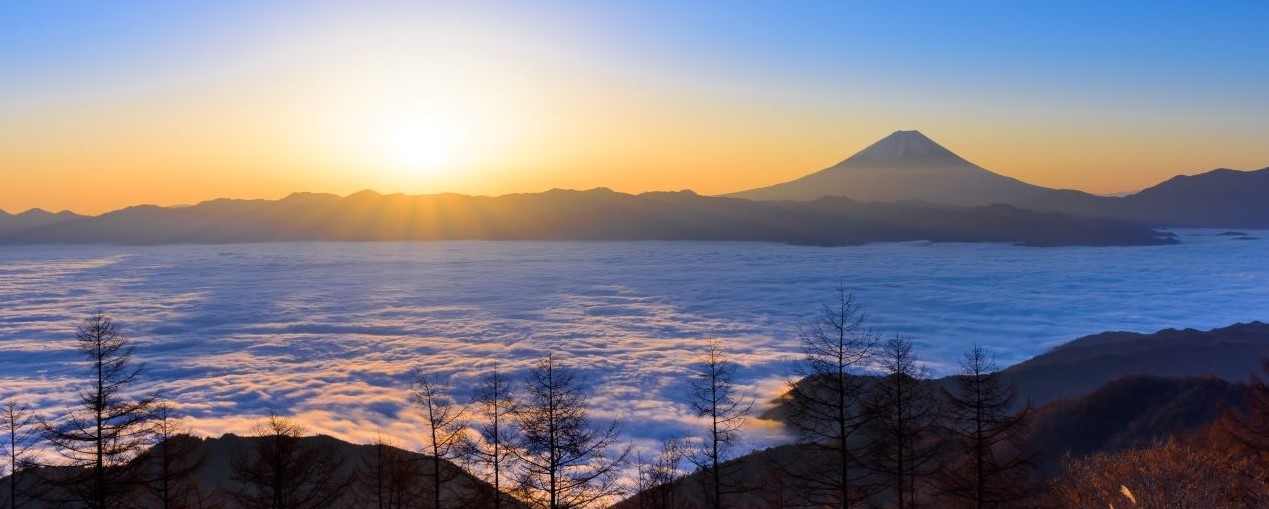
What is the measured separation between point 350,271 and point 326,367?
6962 centimetres

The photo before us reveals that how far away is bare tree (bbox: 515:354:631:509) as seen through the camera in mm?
18562

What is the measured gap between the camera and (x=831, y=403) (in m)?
25.8

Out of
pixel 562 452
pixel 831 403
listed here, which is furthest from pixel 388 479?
pixel 831 403

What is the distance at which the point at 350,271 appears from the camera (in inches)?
4439

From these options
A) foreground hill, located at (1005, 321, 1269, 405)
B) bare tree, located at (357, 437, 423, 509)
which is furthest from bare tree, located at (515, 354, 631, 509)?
foreground hill, located at (1005, 321, 1269, 405)

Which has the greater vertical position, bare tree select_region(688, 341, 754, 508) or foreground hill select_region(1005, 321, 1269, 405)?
foreground hill select_region(1005, 321, 1269, 405)

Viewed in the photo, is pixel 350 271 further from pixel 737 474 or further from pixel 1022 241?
pixel 1022 241

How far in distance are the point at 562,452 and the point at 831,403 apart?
1045 cm

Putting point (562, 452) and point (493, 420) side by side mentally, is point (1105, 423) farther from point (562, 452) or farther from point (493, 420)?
point (493, 420)

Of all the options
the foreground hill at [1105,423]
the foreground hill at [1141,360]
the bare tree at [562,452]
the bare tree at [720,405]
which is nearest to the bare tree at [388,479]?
the bare tree at [562,452]

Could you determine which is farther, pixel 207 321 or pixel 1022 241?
pixel 1022 241

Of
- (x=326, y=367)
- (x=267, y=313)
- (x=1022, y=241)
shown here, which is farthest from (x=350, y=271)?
(x=1022, y=241)

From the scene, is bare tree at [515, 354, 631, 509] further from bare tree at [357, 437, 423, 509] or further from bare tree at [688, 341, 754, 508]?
bare tree at [688, 341, 754, 508]

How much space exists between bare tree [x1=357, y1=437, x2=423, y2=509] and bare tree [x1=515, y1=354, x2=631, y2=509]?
10.2ft
